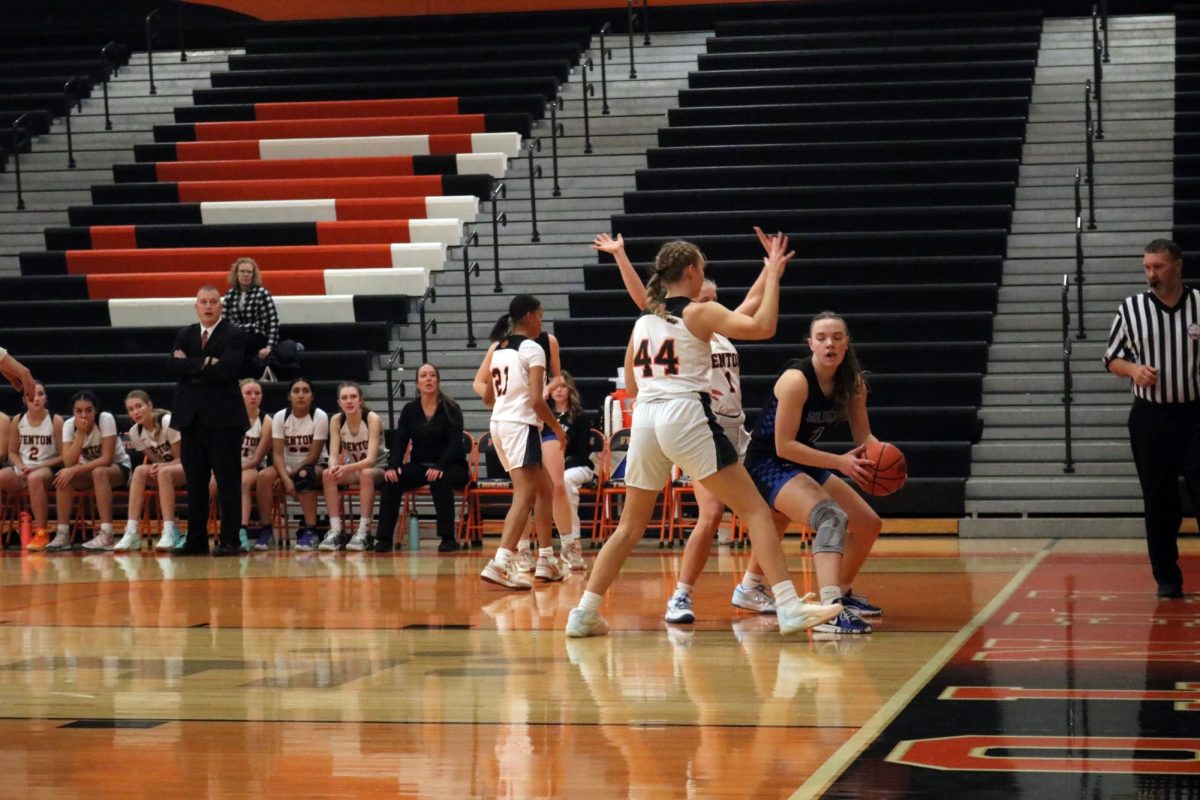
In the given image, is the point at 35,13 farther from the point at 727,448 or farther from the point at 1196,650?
the point at 1196,650

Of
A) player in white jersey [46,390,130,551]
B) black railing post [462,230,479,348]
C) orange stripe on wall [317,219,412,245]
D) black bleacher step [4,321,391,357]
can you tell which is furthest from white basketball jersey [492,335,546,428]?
orange stripe on wall [317,219,412,245]

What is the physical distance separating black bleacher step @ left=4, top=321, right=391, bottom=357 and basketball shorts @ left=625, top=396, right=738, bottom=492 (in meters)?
7.85

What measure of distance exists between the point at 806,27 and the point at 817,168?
3069 mm

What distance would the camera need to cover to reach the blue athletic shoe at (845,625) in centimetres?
643

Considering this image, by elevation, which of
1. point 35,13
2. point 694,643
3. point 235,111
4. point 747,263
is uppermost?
point 35,13

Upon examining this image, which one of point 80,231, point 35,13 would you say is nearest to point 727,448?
point 80,231

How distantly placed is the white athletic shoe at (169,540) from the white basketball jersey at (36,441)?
129cm

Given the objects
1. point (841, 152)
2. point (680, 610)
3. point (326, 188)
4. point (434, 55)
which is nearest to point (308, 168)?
point (326, 188)

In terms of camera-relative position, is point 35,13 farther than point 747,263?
Yes

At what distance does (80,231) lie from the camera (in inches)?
617

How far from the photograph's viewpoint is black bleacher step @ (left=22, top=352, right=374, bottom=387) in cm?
1363

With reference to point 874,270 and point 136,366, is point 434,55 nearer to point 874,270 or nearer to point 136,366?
point 136,366

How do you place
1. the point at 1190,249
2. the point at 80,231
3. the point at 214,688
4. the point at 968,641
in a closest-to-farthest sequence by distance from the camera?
the point at 214,688 < the point at 968,641 < the point at 1190,249 < the point at 80,231

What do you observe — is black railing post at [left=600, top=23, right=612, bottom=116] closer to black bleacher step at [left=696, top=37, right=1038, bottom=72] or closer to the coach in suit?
black bleacher step at [left=696, top=37, right=1038, bottom=72]
